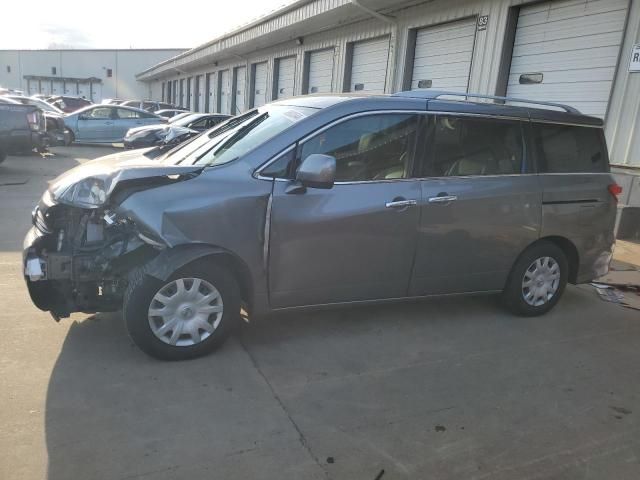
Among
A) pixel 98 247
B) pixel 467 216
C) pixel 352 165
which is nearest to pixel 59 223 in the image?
pixel 98 247

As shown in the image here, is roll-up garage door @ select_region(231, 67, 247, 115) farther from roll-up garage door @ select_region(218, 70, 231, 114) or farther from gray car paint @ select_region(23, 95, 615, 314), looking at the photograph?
gray car paint @ select_region(23, 95, 615, 314)

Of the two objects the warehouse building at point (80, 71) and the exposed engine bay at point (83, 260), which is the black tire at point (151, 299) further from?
the warehouse building at point (80, 71)

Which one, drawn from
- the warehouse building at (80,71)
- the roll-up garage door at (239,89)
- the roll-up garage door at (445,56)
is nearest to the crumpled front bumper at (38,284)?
the roll-up garage door at (445,56)

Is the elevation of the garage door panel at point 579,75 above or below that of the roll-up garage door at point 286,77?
below

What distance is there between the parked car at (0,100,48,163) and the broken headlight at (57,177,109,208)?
31.0 ft

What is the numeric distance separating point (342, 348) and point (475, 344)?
1.07 m

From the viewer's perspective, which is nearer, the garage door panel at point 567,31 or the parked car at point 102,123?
the garage door panel at point 567,31

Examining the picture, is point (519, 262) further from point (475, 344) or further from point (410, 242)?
point (410, 242)

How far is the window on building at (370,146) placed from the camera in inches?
148

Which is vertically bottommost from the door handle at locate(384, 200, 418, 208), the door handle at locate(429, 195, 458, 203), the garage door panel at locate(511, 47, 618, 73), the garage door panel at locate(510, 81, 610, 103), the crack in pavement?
the crack in pavement

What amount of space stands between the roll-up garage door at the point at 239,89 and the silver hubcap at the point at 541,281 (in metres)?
20.7

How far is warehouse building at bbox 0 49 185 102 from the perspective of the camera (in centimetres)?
5738

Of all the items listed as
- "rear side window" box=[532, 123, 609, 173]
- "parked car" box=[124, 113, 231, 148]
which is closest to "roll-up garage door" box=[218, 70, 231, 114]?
"parked car" box=[124, 113, 231, 148]

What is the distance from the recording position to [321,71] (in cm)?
1698
